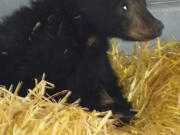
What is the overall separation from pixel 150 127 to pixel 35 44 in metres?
0.71

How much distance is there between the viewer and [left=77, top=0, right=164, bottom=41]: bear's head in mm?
2906

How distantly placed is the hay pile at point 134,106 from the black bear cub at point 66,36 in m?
0.12

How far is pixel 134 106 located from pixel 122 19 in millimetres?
587

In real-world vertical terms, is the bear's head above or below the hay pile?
above

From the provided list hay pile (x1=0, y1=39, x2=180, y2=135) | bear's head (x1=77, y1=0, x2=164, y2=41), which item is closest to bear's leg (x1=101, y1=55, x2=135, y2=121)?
hay pile (x1=0, y1=39, x2=180, y2=135)

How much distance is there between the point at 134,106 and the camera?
334cm

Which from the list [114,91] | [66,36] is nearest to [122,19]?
[66,36]

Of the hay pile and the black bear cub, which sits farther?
the black bear cub

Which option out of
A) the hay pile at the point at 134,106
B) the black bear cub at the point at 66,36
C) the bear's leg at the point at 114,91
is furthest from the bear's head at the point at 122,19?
the hay pile at the point at 134,106

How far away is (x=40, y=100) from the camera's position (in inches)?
106

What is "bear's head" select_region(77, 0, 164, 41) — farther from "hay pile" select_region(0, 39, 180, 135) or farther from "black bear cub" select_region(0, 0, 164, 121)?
"hay pile" select_region(0, 39, 180, 135)

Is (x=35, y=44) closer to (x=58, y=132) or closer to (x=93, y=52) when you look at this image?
(x=93, y=52)

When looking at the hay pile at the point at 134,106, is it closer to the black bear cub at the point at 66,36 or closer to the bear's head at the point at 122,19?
the black bear cub at the point at 66,36

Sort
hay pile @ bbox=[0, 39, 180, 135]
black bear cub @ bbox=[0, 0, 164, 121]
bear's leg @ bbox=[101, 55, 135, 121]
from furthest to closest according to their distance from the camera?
1. bear's leg @ bbox=[101, 55, 135, 121]
2. black bear cub @ bbox=[0, 0, 164, 121]
3. hay pile @ bbox=[0, 39, 180, 135]
